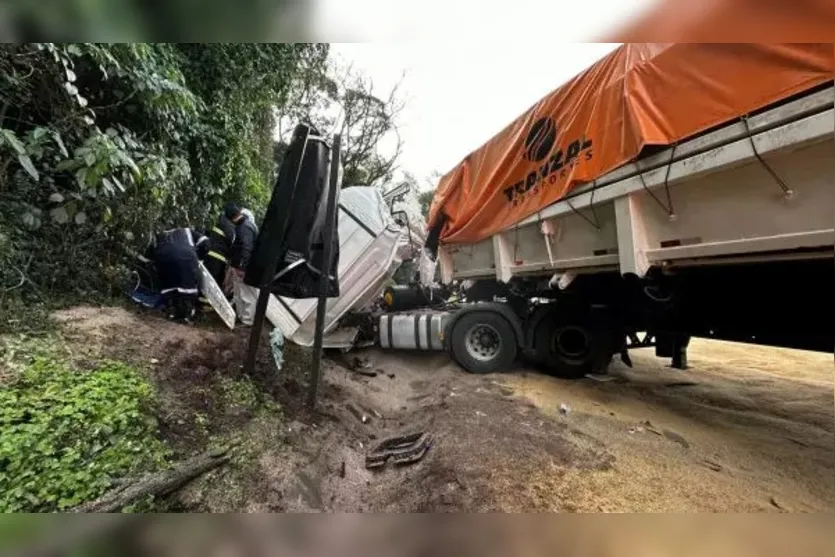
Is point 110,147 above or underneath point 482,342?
above

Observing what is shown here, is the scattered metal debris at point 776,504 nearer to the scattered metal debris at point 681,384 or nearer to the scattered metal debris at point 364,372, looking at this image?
the scattered metal debris at point 681,384

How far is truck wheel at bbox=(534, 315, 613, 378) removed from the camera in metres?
4.84

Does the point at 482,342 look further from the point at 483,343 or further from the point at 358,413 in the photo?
the point at 358,413

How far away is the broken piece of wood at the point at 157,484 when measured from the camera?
1.67m

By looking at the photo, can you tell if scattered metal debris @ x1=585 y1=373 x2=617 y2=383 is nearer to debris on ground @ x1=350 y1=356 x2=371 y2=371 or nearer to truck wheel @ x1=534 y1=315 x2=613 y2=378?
truck wheel @ x1=534 y1=315 x2=613 y2=378

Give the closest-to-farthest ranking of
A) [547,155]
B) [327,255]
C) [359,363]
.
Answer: [327,255]
[547,155]
[359,363]

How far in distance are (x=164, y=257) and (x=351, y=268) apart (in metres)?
2.14

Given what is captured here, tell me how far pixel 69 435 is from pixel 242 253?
10.1 feet

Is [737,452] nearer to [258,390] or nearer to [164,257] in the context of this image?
[258,390]

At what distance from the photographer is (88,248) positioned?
151 inches

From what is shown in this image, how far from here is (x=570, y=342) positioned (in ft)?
16.5

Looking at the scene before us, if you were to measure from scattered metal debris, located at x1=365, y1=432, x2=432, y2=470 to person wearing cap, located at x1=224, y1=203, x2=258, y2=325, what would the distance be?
2.43 metres

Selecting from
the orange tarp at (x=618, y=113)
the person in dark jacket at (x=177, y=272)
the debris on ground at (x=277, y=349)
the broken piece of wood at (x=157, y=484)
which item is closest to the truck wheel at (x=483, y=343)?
the orange tarp at (x=618, y=113)
